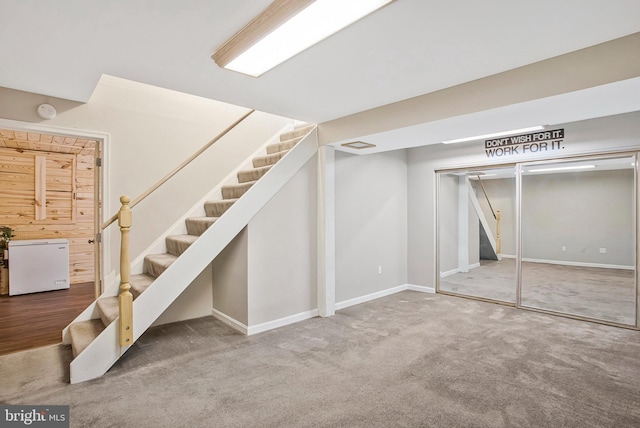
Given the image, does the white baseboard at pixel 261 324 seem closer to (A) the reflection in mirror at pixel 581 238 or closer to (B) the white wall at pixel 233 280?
(B) the white wall at pixel 233 280

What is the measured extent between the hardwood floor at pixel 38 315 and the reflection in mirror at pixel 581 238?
5.92 m

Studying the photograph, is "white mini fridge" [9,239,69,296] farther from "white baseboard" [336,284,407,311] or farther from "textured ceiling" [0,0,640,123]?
"white baseboard" [336,284,407,311]

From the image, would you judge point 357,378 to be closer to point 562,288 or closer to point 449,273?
point 449,273

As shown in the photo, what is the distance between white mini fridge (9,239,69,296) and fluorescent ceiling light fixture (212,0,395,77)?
5419 mm

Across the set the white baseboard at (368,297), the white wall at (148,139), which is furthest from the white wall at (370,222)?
the white wall at (148,139)

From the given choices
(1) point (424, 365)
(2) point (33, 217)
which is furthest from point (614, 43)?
(2) point (33, 217)

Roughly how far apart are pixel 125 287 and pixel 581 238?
5.99 m

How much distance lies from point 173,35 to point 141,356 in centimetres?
273

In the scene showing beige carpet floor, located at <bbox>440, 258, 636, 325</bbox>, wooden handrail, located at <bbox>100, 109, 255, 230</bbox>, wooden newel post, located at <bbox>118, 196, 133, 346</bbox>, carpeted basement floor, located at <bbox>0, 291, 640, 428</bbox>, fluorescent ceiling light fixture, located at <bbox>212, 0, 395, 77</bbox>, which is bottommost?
carpeted basement floor, located at <bbox>0, 291, 640, 428</bbox>

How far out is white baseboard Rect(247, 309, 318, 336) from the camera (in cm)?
369

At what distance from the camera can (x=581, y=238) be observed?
199 inches

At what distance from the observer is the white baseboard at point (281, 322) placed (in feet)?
12.1

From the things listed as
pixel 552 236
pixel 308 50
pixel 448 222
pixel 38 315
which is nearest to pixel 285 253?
pixel 308 50

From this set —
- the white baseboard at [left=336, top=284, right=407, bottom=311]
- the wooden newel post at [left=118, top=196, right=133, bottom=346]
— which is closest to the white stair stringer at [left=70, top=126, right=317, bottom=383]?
the wooden newel post at [left=118, top=196, right=133, bottom=346]
